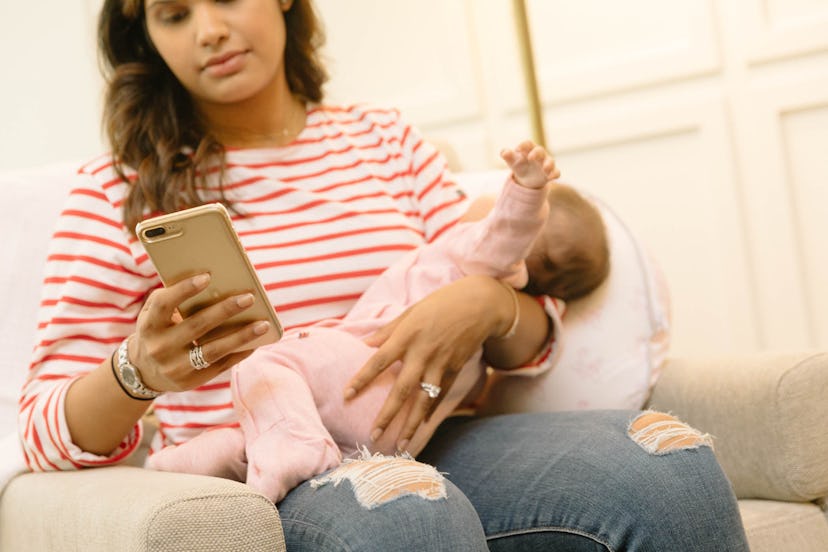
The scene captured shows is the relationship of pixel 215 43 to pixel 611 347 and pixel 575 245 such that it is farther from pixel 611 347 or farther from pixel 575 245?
pixel 611 347

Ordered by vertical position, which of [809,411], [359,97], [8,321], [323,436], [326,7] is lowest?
[809,411]

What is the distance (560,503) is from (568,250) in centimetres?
40

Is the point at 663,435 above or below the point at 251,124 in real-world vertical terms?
below

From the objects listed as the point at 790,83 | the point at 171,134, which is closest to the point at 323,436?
the point at 171,134

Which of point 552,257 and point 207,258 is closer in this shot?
point 207,258

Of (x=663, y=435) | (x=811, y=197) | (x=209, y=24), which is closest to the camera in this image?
(x=663, y=435)

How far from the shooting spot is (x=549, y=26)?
2.45m

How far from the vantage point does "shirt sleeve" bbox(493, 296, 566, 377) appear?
1.35 metres

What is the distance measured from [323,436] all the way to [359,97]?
1.89 meters

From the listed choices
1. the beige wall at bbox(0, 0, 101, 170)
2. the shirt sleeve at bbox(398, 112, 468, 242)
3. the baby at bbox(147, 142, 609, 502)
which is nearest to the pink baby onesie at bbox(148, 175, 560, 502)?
the baby at bbox(147, 142, 609, 502)

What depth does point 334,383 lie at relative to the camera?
1.15 m

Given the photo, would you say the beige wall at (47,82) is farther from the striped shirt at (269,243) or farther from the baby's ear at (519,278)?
the baby's ear at (519,278)

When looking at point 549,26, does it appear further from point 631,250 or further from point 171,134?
point 171,134

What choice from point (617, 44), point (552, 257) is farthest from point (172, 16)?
point (617, 44)
